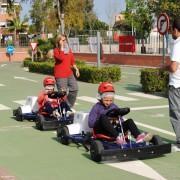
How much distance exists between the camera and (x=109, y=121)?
7.09 meters

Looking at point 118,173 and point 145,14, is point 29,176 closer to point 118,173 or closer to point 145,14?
point 118,173

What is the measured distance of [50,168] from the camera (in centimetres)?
666

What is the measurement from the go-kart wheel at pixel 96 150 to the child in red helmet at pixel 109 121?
11.0 inches

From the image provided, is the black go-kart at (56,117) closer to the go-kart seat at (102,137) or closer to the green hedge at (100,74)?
the go-kart seat at (102,137)

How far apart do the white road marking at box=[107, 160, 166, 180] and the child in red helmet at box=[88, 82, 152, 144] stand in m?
0.32

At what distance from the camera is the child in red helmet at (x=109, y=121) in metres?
7.04

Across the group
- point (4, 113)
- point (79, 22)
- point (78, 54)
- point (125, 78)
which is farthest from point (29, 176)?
point (79, 22)

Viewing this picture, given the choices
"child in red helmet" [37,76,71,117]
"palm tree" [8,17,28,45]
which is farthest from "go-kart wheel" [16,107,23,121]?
"palm tree" [8,17,28,45]

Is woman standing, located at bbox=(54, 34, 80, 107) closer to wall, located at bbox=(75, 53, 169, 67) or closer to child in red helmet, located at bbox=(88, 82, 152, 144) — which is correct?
child in red helmet, located at bbox=(88, 82, 152, 144)

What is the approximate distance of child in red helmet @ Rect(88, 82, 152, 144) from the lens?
23.1ft

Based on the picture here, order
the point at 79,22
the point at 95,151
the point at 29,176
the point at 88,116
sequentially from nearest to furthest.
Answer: the point at 29,176, the point at 95,151, the point at 88,116, the point at 79,22

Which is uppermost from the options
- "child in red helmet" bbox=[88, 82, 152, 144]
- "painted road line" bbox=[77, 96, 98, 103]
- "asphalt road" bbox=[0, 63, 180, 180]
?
"child in red helmet" bbox=[88, 82, 152, 144]

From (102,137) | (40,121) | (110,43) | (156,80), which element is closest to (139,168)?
(102,137)

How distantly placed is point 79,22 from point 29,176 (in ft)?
160
